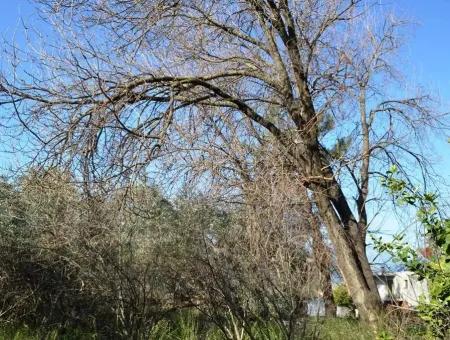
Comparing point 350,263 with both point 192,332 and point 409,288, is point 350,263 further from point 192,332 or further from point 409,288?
point 409,288

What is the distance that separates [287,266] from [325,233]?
5.45m

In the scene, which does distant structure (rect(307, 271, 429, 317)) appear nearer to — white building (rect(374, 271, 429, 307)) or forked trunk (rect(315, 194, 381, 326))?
white building (rect(374, 271, 429, 307))

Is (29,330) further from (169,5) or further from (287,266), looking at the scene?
(169,5)

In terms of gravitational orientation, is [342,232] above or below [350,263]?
above

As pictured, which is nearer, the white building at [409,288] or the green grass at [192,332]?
the white building at [409,288]

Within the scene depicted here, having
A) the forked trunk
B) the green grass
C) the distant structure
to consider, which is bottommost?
the green grass

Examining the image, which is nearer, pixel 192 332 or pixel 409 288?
pixel 409 288

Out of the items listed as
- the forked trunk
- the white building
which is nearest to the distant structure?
the white building

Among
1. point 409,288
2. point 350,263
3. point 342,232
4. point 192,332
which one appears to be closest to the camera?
point 409,288

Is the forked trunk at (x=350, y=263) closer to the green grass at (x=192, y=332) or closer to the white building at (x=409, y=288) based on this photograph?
the green grass at (x=192, y=332)

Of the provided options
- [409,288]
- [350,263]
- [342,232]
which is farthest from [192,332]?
[342,232]

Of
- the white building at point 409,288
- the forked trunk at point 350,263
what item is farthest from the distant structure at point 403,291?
the forked trunk at point 350,263

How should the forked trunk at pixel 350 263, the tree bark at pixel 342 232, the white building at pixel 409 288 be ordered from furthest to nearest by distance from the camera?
the forked trunk at pixel 350 263
the tree bark at pixel 342 232
the white building at pixel 409 288

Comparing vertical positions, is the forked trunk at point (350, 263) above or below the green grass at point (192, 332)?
above
